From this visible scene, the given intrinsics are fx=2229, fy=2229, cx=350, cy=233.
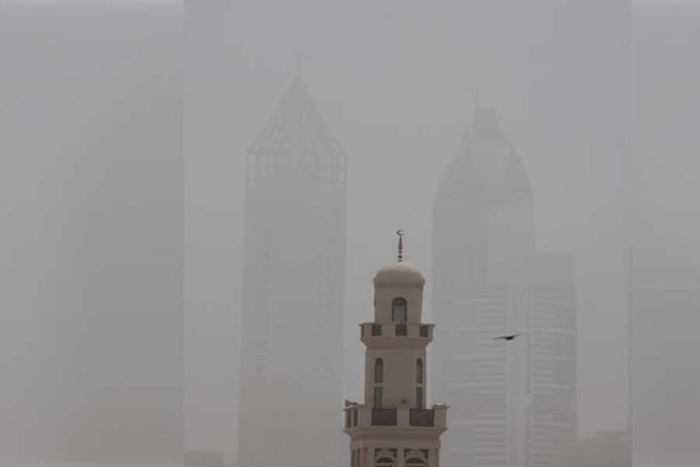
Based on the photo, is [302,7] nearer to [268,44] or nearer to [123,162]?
[268,44]

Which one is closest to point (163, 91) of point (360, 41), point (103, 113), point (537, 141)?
point (103, 113)

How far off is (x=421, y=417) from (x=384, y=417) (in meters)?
0.25

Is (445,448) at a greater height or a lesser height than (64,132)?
lesser

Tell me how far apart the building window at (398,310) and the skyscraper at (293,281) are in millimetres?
1009

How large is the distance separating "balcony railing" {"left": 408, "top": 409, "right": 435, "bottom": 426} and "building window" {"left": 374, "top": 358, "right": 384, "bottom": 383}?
325mm

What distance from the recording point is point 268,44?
51.9ft

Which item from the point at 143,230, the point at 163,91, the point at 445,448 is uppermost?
the point at 163,91

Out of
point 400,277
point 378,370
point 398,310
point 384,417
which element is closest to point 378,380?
point 378,370

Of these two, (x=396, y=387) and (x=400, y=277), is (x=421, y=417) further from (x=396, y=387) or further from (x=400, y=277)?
(x=400, y=277)

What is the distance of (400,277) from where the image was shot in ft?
48.8

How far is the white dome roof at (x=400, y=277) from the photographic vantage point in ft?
48.8

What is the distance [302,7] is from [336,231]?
161 cm

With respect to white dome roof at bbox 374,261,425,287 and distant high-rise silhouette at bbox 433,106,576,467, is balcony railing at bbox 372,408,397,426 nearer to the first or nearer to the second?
white dome roof at bbox 374,261,425,287

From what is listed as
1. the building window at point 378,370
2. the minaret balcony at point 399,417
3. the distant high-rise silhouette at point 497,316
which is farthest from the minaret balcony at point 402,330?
the distant high-rise silhouette at point 497,316
